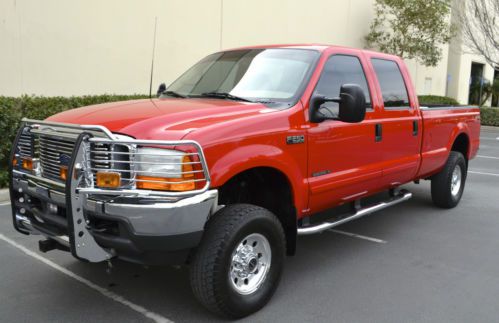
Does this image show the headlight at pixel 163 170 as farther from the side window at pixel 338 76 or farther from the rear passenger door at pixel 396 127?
the rear passenger door at pixel 396 127

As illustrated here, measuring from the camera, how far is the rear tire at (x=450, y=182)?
22.3ft

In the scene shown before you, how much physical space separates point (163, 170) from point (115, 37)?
8.42 metres

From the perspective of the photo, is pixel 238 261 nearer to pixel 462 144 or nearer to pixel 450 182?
pixel 450 182

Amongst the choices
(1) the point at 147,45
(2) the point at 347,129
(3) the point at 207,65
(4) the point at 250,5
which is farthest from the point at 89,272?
(4) the point at 250,5

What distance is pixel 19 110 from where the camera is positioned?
8.02 m

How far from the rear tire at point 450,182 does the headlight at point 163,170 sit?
15.5 feet

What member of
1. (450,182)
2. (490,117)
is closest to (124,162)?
(450,182)

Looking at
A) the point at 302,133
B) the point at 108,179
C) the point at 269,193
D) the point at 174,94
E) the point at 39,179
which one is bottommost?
the point at 269,193

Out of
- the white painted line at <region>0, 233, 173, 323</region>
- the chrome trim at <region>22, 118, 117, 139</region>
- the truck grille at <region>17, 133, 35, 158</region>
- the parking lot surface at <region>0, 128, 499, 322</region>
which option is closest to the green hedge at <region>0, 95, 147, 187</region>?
the parking lot surface at <region>0, 128, 499, 322</region>

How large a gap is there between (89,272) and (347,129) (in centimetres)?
265

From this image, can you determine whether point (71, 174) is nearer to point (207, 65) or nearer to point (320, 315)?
point (320, 315)

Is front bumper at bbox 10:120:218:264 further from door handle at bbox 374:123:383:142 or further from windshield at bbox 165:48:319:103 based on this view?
door handle at bbox 374:123:383:142

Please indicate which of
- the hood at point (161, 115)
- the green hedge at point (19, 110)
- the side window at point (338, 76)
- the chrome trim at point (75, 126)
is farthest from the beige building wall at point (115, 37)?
the side window at point (338, 76)

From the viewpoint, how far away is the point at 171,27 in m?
11.9
